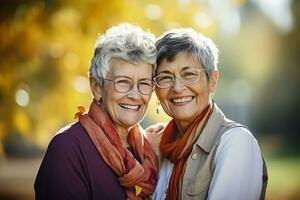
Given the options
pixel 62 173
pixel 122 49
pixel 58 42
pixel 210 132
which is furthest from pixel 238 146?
pixel 58 42

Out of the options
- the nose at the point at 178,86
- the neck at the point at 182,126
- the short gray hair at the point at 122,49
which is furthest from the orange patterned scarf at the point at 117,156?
the nose at the point at 178,86

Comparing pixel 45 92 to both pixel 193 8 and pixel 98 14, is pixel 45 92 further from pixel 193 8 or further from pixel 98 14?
pixel 193 8

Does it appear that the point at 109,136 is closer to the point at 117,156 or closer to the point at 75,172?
the point at 117,156

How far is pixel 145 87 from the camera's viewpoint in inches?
151

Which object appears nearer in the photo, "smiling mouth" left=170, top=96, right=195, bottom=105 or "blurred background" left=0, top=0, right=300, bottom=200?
"smiling mouth" left=170, top=96, right=195, bottom=105

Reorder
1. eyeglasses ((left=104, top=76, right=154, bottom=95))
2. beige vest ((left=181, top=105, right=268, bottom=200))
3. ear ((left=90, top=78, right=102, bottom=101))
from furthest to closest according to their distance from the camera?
1. ear ((left=90, top=78, right=102, bottom=101))
2. eyeglasses ((left=104, top=76, right=154, bottom=95))
3. beige vest ((left=181, top=105, right=268, bottom=200))

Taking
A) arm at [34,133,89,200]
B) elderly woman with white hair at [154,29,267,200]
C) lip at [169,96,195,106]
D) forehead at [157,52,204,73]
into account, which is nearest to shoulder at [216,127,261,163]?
elderly woman with white hair at [154,29,267,200]

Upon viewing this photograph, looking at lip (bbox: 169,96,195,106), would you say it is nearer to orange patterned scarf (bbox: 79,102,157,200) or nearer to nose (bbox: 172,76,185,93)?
nose (bbox: 172,76,185,93)

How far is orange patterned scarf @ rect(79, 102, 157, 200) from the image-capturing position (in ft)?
12.0

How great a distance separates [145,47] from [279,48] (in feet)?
80.7

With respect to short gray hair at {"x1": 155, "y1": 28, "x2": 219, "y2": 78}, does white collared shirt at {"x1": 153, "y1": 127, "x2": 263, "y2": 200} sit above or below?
below

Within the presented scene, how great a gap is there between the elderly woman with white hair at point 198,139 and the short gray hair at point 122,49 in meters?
0.10

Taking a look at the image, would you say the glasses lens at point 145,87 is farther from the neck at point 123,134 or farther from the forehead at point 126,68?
the neck at point 123,134

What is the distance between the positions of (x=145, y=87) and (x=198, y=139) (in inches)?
19.2
